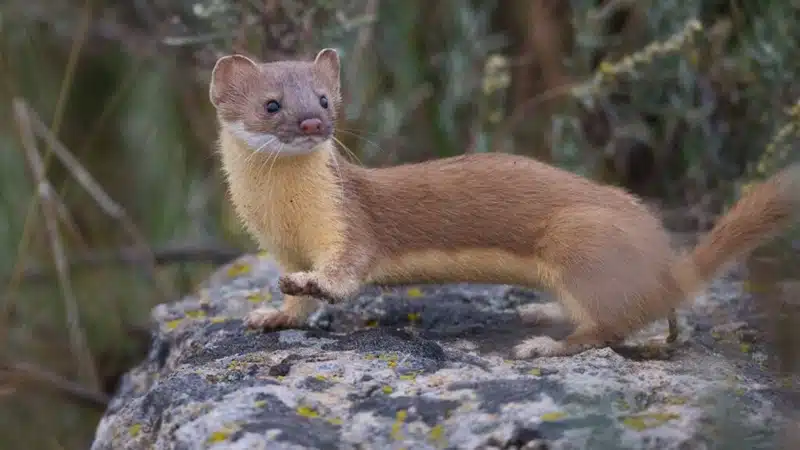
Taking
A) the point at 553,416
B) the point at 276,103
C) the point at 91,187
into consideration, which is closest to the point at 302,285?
the point at 276,103

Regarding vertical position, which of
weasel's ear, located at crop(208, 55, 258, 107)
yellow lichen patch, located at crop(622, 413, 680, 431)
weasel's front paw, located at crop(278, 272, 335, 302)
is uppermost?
weasel's ear, located at crop(208, 55, 258, 107)

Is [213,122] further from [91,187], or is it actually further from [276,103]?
[276,103]

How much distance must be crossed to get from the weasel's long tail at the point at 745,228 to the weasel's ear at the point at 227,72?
144cm

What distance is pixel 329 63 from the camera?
3.50 m

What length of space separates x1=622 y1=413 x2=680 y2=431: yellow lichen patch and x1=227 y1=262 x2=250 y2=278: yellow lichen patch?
2286 millimetres

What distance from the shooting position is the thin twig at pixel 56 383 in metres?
4.59

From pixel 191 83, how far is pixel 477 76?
1.57 meters

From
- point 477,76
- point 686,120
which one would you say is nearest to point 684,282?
point 686,120

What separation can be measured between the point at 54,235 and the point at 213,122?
120 cm

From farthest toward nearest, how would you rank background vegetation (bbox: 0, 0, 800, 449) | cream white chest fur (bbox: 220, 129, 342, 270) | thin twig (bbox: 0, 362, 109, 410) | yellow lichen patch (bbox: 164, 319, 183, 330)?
background vegetation (bbox: 0, 0, 800, 449), thin twig (bbox: 0, 362, 109, 410), yellow lichen patch (bbox: 164, 319, 183, 330), cream white chest fur (bbox: 220, 129, 342, 270)

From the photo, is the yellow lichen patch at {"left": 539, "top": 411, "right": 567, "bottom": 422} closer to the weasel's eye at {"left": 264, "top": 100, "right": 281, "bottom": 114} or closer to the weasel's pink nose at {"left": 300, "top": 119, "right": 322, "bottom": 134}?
→ the weasel's pink nose at {"left": 300, "top": 119, "right": 322, "bottom": 134}

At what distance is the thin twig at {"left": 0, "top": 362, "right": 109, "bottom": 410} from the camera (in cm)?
459

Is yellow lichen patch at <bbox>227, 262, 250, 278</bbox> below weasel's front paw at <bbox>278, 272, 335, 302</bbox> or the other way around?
below

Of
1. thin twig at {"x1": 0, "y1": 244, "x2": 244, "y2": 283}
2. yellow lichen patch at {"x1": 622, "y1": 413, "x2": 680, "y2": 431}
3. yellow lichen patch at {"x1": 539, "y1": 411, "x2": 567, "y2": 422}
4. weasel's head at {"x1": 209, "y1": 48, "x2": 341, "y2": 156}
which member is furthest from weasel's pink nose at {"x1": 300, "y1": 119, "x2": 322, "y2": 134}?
thin twig at {"x1": 0, "y1": 244, "x2": 244, "y2": 283}
